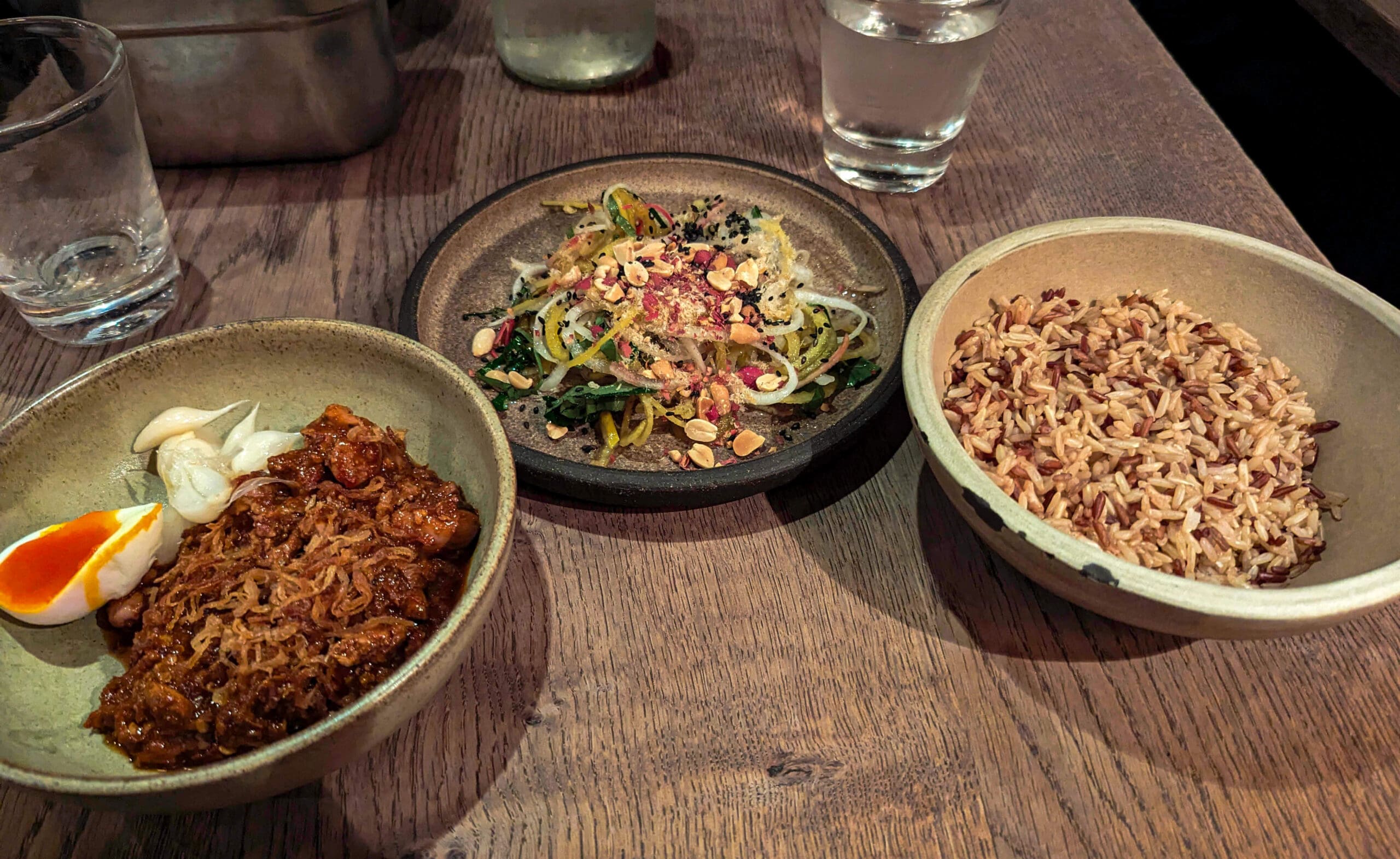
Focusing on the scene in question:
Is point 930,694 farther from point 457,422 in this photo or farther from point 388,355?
point 388,355

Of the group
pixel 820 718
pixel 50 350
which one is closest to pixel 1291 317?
pixel 820 718

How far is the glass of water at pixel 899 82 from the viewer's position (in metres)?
1.82

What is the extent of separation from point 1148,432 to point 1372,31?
2.04m

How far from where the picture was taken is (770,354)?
163cm

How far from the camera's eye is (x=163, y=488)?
128 centimetres

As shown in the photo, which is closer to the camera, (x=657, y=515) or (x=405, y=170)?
(x=657, y=515)

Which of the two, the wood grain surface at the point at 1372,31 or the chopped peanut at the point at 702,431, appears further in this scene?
the wood grain surface at the point at 1372,31

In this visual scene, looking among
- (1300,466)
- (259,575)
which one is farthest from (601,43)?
(1300,466)

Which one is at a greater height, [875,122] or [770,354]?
[875,122]

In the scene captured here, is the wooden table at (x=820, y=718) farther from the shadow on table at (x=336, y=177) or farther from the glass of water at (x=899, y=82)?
the glass of water at (x=899, y=82)

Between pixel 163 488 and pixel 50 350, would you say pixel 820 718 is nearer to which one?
pixel 163 488

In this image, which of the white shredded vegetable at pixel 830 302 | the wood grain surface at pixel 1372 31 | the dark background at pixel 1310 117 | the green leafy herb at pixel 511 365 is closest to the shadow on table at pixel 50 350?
the green leafy herb at pixel 511 365

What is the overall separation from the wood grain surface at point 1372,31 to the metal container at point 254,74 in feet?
8.82

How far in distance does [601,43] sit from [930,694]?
1931 mm
